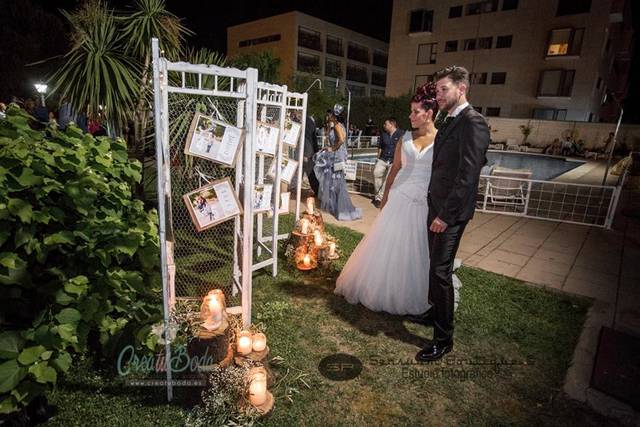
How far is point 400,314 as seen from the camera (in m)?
4.02

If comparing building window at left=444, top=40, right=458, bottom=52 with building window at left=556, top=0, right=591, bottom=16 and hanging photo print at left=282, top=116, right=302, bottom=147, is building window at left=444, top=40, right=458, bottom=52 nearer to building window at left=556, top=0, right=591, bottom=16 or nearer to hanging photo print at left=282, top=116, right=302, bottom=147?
building window at left=556, top=0, right=591, bottom=16

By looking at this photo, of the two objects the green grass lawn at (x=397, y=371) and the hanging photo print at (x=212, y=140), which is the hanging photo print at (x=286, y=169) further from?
the hanging photo print at (x=212, y=140)

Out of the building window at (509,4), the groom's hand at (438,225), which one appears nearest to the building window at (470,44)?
the building window at (509,4)

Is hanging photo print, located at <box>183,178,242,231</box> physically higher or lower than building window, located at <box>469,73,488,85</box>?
lower

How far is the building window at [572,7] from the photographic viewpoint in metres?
28.5

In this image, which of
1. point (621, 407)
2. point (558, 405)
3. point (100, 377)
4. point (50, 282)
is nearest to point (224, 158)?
point (50, 282)

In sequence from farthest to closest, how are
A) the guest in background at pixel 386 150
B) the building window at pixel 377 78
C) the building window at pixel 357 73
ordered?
1. the building window at pixel 377 78
2. the building window at pixel 357 73
3. the guest in background at pixel 386 150

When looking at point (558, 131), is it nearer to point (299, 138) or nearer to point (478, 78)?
point (478, 78)

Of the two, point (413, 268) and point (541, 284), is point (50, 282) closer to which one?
point (413, 268)

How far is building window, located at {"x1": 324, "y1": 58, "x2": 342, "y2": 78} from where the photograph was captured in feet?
163

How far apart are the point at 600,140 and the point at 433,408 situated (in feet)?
107

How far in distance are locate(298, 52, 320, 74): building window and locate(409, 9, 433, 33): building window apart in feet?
42.6

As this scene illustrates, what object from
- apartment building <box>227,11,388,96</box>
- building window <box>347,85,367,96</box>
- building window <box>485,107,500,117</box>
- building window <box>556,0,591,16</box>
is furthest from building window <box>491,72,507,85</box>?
building window <box>347,85,367,96</box>

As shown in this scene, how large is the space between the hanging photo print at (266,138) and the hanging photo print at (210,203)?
5.15 feet
